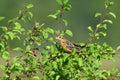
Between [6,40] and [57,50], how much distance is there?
0.71 m

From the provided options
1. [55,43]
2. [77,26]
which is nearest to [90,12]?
[77,26]

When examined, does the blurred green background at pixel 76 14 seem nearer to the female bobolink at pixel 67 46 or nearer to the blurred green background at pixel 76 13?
the blurred green background at pixel 76 13

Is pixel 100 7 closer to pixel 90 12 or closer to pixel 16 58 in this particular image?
pixel 90 12

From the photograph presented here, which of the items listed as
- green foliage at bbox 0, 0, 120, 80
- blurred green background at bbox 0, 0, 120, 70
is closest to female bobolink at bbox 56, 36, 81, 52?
green foliage at bbox 0, 0, 120, 80

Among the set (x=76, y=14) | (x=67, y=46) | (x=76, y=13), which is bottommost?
(x=67, y=46)

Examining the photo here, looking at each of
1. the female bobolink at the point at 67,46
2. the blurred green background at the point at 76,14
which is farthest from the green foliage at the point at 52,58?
the blurred green background at the point at 76,14

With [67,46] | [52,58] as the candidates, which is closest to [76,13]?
[67,46]

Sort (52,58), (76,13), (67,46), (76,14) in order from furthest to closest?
(76,13) → (76,14) → (67,46) → (52,58)

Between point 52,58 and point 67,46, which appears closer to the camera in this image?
point 52,58

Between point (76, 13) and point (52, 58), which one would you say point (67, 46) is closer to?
point (52, 58)

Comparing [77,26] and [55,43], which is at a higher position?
[77,26]

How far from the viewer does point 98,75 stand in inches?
275

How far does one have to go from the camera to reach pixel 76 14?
63.8 metres

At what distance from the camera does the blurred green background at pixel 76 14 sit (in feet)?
184
